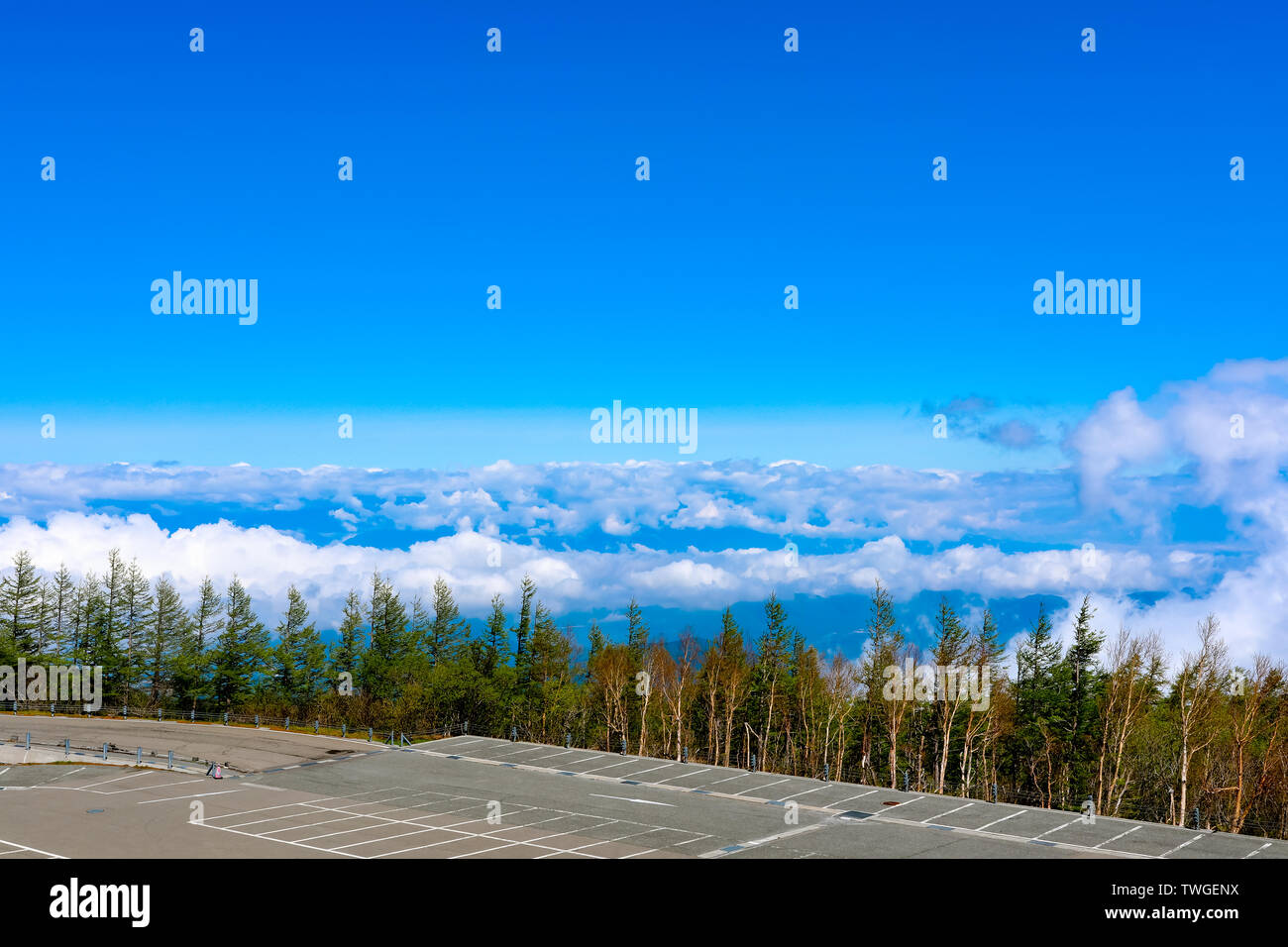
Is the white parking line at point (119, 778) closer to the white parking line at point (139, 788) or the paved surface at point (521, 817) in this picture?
the paved surface at point (521, 817)

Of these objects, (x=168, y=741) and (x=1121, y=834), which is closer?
(x=1121, y=834)

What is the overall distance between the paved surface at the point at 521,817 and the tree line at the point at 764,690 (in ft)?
35.2

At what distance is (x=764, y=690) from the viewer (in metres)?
81.6

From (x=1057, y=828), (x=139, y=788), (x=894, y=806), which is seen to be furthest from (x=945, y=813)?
(x=139, y=788)

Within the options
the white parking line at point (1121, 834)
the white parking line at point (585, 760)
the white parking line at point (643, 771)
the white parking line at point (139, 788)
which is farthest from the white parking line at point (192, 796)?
the white parking line at point (1121, 834)

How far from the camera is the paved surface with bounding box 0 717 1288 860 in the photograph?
117ft

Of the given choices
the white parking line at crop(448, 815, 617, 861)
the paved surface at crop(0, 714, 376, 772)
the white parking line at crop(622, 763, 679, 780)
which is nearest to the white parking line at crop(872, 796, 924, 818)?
the white parking line at crop(448, 815, 617, 861)

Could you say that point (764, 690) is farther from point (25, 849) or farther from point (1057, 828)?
point (25, 849)

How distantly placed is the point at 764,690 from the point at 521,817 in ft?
144

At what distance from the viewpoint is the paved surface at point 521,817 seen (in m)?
35.6

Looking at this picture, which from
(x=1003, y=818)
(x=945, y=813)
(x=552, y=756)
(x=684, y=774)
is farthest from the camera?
(x=552, y=756)

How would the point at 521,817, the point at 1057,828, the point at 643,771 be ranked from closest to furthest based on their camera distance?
the point at 1057,828 < the point at 521,817 < the point at 643,771

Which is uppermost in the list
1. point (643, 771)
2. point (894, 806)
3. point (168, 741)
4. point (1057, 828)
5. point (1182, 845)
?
point (1182, 845)
